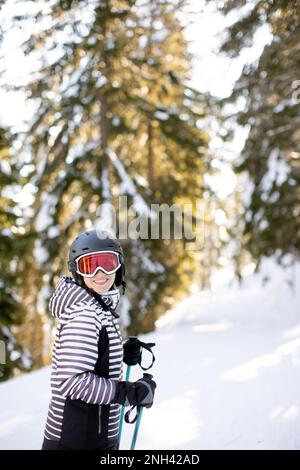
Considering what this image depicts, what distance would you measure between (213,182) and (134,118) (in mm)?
2773

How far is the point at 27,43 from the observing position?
252 inches

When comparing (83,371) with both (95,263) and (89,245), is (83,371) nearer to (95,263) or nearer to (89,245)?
(95,263)

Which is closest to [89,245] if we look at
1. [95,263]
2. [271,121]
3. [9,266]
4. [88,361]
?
[95,263]

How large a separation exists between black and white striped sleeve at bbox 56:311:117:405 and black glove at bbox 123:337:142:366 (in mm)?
411

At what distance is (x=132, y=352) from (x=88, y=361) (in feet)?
1.64

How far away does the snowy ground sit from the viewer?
4484 millimetres

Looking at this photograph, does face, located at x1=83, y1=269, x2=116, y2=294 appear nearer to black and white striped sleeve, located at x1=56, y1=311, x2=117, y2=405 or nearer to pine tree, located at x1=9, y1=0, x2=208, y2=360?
black and white striped sleeve, located at x1=56, y1=311, x2=117, y2=405

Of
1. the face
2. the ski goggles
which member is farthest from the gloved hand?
the ski goggles

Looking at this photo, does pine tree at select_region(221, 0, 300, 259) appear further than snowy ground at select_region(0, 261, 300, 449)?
Yes

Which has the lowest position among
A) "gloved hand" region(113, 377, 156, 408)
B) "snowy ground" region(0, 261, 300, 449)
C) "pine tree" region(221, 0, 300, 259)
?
"snowy ground" region(0, 261, 300, 449)

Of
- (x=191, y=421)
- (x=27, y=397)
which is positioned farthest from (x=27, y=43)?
(x=191, y=421)

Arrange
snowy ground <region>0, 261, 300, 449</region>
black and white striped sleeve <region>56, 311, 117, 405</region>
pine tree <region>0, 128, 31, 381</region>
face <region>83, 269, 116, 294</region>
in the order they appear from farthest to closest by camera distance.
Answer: pine tree <region>0, 128, 31, 381</region>
snowy ground <region>0, 261, 300, 449</region>
face <region>83, 269, 116, 294</region>
black and white striped sleeve <region>56, 311, 117, 405</region>

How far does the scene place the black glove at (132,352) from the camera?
3.00 metres
